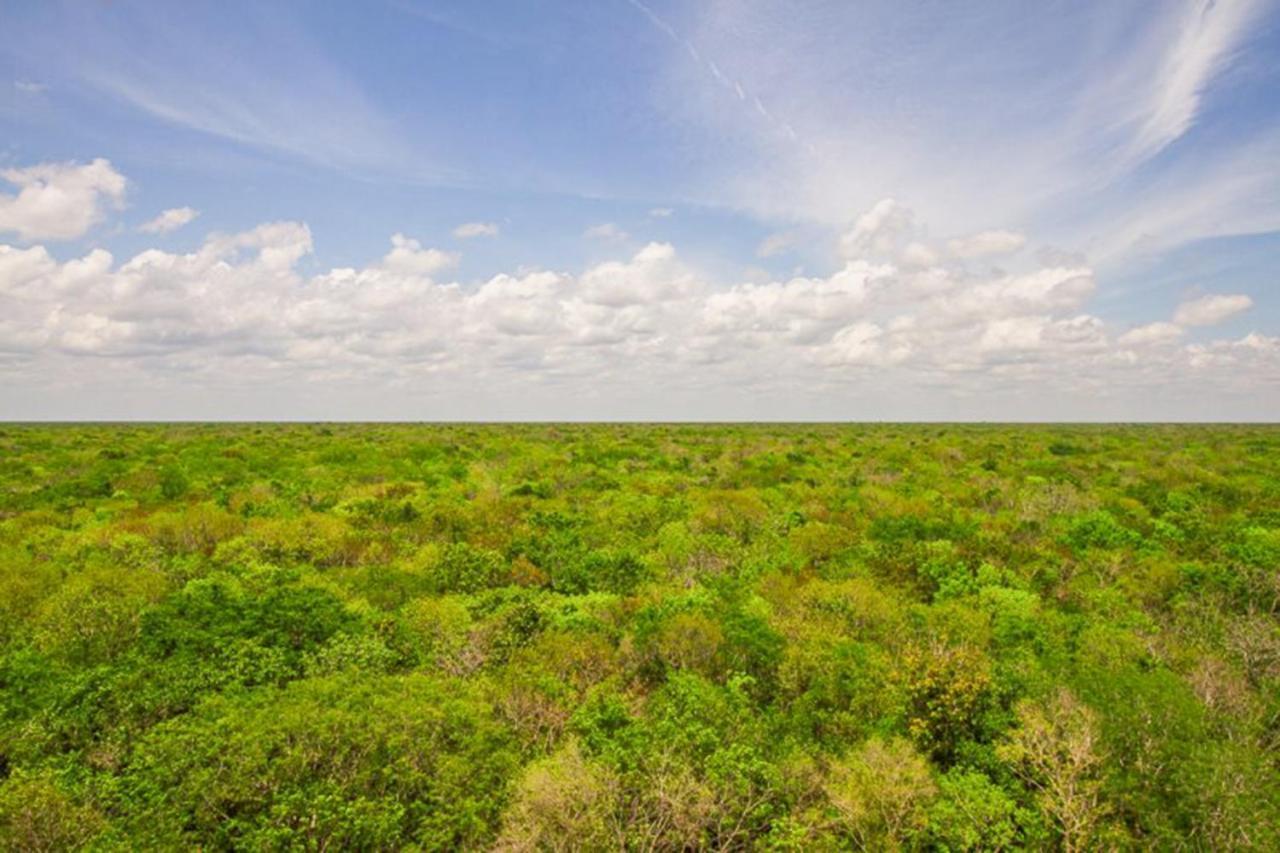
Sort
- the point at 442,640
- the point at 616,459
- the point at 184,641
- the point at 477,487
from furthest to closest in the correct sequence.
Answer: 1. the point at 616,459
2. the point at 477,487
3. the point at 442,640
4. the point at 184,641

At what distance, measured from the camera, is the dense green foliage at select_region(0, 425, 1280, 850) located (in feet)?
47.5

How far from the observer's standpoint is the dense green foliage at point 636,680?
14.5 meters

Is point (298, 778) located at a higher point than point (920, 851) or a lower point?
higher

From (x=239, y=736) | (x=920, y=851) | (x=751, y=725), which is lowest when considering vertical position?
(x=920, y=851)

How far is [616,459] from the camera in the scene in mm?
76562

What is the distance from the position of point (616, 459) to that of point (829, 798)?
61.3m

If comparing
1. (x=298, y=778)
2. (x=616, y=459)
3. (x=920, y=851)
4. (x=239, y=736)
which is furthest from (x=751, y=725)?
(x=616, y=459)

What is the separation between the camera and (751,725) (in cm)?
1817

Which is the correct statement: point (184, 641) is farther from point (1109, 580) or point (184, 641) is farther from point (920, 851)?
point (1109, 580)

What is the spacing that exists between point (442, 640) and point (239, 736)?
28.6 feet

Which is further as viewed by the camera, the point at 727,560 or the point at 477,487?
the point at 477,487

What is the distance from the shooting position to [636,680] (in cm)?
2259

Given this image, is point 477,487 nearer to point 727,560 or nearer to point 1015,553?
point 727,560

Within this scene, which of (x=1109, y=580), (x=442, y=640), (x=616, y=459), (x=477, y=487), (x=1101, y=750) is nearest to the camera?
(x=1101, y=750)
